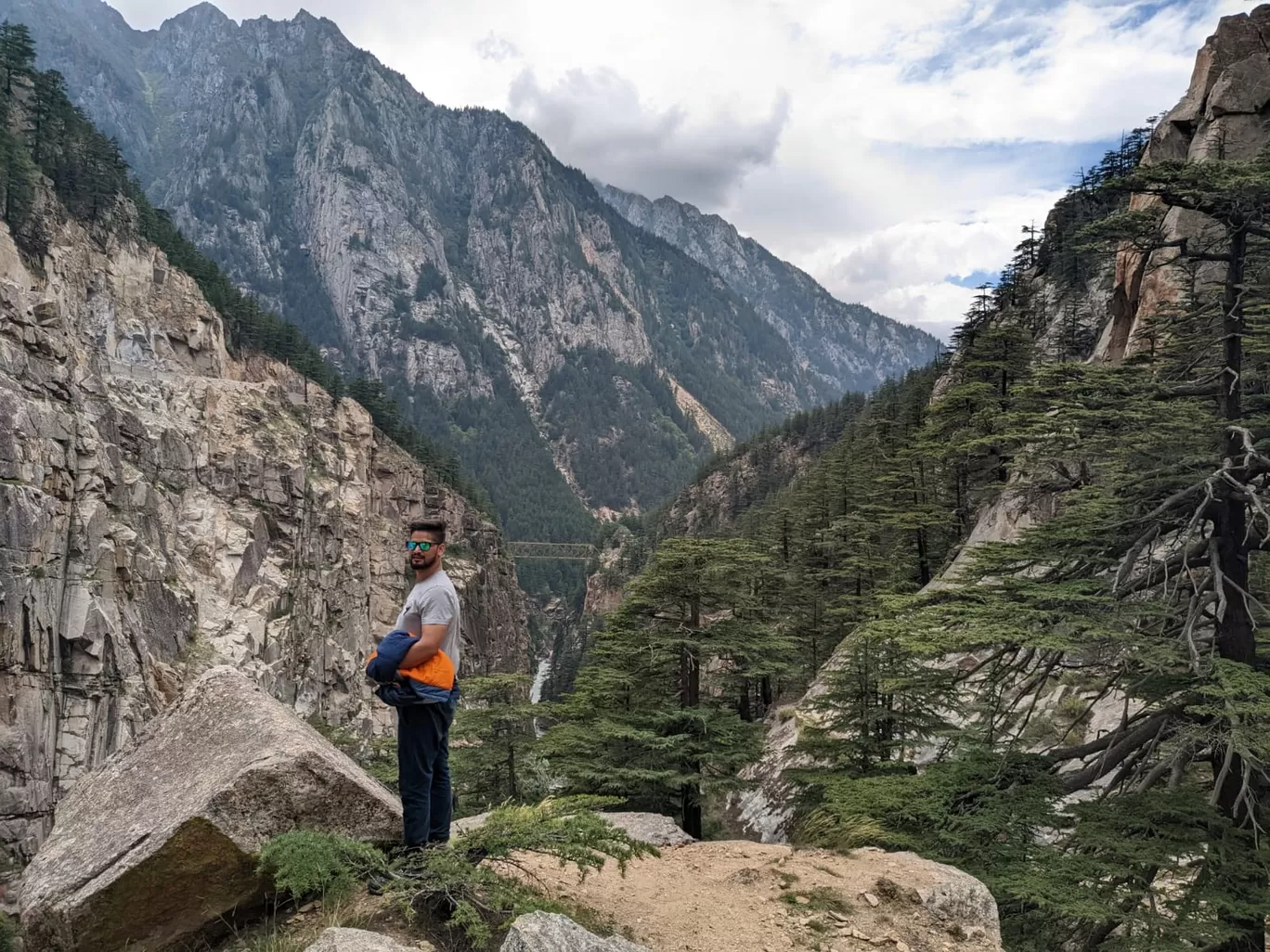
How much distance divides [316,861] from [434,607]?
176 centimetres

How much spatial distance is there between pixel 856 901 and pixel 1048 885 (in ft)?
5.58

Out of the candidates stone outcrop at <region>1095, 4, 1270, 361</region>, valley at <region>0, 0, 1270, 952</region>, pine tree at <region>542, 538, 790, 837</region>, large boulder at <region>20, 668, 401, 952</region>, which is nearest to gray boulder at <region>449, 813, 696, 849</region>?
valley at <region>0, 0, 1270, 952</region>

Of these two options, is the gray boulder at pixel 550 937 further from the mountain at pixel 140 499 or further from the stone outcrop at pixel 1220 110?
the mountain at pixel 140 499

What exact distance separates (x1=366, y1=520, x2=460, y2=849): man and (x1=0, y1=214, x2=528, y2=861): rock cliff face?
34.7m

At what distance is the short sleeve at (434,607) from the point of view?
17.7 ft

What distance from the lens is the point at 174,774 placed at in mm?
6062

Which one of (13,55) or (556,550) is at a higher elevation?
(13,55)

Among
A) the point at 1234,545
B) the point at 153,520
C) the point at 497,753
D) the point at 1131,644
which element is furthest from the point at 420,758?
the point at 153,520

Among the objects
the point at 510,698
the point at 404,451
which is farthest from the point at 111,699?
the point at 404,451

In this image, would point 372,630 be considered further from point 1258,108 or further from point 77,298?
point 1258,108

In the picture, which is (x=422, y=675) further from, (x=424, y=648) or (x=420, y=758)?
(x=420, y=758)

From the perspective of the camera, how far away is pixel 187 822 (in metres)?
5.16

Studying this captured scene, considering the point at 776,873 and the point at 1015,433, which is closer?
the point at 776,873

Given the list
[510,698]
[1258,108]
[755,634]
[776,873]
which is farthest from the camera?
[1258,108]
